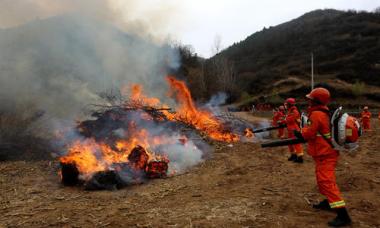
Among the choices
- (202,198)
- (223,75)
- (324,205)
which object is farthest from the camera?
(223,75)

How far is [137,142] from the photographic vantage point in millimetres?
9891

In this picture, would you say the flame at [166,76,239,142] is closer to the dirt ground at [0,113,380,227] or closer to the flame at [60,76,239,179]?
the flame at [60,76,239,179]

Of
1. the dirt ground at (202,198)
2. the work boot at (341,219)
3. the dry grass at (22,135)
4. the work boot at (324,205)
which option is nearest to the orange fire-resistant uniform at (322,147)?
the work boot at (341,219)

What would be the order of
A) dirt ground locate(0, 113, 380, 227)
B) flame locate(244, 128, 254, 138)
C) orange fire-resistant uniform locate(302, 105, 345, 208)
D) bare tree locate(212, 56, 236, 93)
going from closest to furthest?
orange fire-resistant uniform locate(302, 105, 345, 208) → dirt ground locate(0, 113, 380, 227) → flame locate(244, 128, 254, 138) → bare tree locate(212, 56, 236, 93)

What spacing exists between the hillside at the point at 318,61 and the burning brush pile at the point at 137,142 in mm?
31093

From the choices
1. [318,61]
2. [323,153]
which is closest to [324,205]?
[323,153]

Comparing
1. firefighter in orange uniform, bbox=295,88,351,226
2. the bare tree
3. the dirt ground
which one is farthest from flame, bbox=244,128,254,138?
the bare tree

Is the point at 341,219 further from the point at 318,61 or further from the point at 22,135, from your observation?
the point at 318,61

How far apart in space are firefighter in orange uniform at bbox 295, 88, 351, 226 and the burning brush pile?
390cm

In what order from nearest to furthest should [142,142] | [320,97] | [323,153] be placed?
[323,153] → [320,97] → [142,142]

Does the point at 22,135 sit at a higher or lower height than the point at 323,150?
higher

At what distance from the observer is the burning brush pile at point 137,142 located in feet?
25.0

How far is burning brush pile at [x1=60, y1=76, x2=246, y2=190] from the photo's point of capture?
762cm

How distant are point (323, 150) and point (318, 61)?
5914cm
